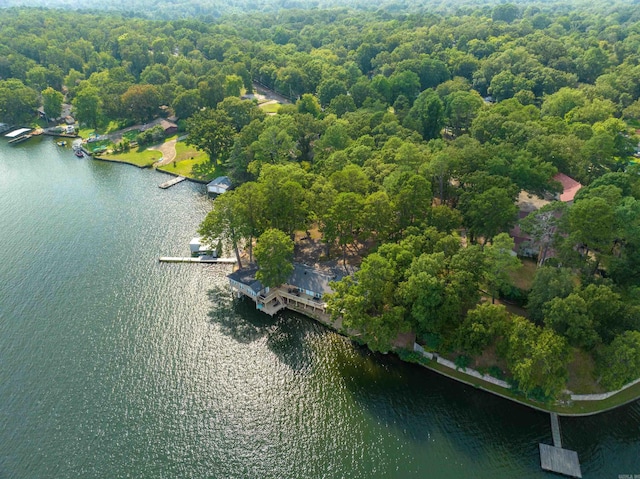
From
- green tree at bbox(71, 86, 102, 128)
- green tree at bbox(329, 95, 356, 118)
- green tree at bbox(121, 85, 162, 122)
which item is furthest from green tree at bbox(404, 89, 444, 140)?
green tree at bbox(71, 86, 102, 128)

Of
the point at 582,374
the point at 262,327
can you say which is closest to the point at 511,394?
the point at 582,374

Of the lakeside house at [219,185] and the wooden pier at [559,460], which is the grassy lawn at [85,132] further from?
the wooden pier at [559,460]

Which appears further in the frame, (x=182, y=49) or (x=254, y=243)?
(x=182, y=49)

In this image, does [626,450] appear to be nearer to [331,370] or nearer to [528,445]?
[528,445]

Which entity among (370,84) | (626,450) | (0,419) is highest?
(370,84)

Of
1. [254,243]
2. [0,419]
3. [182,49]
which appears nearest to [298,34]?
[182,49]

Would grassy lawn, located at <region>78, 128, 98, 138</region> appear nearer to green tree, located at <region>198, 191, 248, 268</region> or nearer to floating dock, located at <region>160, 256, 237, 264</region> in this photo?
floating dock, located at <region>160, 256, 237, 264</region>
